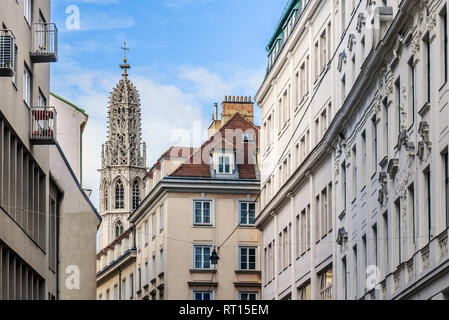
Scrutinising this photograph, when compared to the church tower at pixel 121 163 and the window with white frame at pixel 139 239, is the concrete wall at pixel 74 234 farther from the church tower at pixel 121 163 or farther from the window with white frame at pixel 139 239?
the church tower at pixel 121 163

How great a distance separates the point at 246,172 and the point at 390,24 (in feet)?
143

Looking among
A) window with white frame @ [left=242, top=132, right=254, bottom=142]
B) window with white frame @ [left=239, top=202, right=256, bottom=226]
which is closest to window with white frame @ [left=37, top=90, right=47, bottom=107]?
window with white frame @ [left=239, top=202, right=256, bottom=226]

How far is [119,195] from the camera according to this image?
180 m

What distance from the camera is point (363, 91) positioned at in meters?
47.6

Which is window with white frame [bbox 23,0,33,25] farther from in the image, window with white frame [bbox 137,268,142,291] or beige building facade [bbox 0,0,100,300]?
window with white frame [bbox 137,268,142,291]

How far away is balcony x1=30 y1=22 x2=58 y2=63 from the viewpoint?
47.3 meters

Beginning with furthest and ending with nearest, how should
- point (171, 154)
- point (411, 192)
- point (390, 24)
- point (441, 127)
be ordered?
point (171, 154) < point (390, 24) < point (411, 192) < point (441, 127)

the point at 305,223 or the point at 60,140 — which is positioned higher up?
the point at 60,140

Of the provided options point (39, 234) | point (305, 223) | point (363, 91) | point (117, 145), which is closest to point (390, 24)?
point (363, 91)

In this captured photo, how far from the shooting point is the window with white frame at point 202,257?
8225cm

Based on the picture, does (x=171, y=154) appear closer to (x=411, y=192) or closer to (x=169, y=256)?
(x=169, y=256)

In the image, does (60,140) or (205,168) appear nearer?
(60,140)

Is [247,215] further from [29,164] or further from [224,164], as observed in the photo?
[29,164]

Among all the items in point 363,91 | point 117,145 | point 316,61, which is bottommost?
point 363,91
